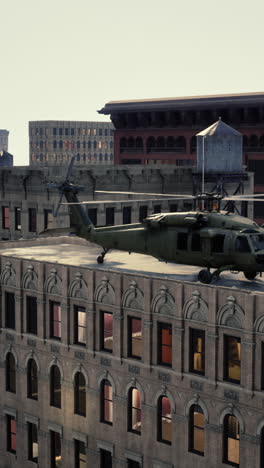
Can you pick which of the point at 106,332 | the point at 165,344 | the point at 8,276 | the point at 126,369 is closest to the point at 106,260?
the point at 8,276

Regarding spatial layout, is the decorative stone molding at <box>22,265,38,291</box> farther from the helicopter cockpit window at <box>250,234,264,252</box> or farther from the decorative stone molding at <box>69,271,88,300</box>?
the helicopter cockpit window at <box>250,234,264,252</box>

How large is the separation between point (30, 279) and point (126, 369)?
7711mm

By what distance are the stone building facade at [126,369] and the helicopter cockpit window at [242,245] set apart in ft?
6.69

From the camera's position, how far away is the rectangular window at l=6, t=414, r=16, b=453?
143ft

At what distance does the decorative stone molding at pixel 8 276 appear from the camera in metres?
42.2

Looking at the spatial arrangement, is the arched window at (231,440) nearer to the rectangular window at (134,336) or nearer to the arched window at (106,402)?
the rectangular window at (134,336)

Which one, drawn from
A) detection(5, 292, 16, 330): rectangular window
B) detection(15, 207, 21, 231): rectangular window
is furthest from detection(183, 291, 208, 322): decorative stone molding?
detection(15, 207, 21, 231): rectangular window

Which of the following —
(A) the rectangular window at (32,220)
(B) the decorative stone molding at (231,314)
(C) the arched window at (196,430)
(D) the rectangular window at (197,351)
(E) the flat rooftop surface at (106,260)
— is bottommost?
(C) the arched window at (196,430)

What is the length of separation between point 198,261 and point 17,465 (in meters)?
15.7

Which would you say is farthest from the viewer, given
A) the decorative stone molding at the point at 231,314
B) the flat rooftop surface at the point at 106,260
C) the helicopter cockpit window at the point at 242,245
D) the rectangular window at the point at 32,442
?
the rectangular window at the point at 32,442

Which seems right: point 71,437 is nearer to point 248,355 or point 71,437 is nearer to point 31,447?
point 31,447

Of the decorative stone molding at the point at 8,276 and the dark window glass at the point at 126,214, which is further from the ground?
the dark window glass at the point at 126,214

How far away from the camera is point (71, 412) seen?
39781mm

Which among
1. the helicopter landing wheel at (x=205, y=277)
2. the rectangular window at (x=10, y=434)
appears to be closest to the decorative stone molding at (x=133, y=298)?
the helicopter landing wheel at (x=205, y=277)
